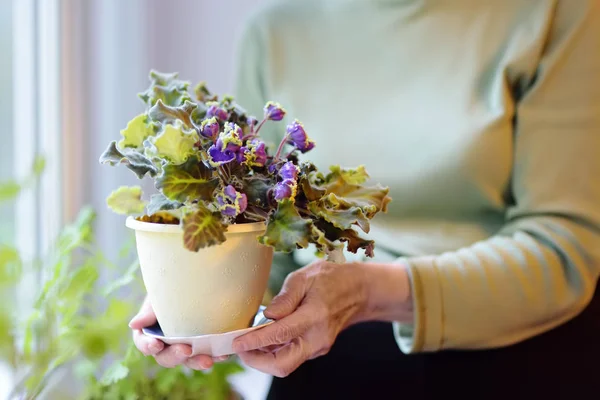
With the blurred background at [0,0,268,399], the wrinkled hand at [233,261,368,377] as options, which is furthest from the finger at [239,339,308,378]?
the blurred background at [0,0,268,399]

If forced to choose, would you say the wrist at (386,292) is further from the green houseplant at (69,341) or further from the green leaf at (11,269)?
the green leaf at (11,269)

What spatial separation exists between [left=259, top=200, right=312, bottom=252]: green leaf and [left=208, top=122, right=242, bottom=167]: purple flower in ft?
0.19

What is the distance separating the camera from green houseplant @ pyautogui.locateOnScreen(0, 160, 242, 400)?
0.58 meters

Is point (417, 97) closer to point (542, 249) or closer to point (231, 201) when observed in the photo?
point (542, 249)

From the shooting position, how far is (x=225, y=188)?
477 millimetres

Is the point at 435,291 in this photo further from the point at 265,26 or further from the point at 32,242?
the point at 32,242

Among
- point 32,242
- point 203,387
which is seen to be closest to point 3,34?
point 32,242

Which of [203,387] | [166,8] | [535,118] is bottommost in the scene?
[203,387]

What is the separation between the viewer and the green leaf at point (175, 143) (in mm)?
459

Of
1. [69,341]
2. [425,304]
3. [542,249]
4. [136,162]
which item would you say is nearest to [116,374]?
[69,341]

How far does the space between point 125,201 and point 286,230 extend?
0.16 metres

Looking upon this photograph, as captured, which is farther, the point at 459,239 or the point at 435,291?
the point at 459,239

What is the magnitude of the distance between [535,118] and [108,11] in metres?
0.79

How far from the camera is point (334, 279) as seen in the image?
635 mm
